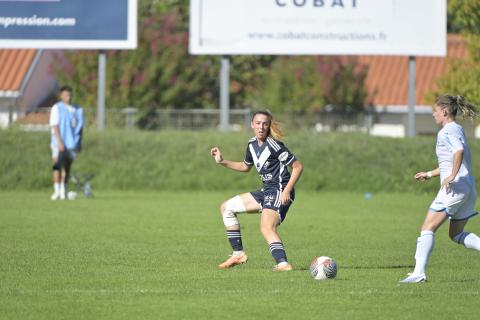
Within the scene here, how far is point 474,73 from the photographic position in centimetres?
2991

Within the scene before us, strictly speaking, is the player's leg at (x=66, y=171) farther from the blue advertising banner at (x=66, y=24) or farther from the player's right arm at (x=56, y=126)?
the blue advertising banner at (x=66, y=24)

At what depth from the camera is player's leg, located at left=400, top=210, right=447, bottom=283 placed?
10234 mm

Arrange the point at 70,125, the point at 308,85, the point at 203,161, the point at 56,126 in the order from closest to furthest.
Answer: the point at 56,126
the point at 70,125
the point at 203,161
the point at 308,85

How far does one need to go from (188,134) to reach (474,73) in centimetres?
795

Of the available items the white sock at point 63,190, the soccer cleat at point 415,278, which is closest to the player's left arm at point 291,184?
the soccer cleat at point 415,278

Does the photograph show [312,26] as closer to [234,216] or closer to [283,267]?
[234,216]

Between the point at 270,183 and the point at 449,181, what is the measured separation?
196cm

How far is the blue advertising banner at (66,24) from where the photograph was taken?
2819 centimetres

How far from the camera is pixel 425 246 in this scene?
1024 cm

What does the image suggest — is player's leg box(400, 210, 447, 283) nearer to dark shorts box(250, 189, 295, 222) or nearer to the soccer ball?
the soccer ball

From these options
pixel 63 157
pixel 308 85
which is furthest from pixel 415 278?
pixel 308 85

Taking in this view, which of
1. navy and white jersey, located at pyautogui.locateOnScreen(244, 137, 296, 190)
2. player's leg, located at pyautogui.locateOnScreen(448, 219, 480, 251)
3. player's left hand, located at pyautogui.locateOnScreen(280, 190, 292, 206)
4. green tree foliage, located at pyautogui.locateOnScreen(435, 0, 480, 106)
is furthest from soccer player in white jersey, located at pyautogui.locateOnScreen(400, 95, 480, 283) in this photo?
green tree foliage, located at pyautogui.locateOnScreen(435, 0, 480, 106)

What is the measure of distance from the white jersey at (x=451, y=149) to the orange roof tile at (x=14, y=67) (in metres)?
31.2

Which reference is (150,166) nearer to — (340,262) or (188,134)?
(188,134)
